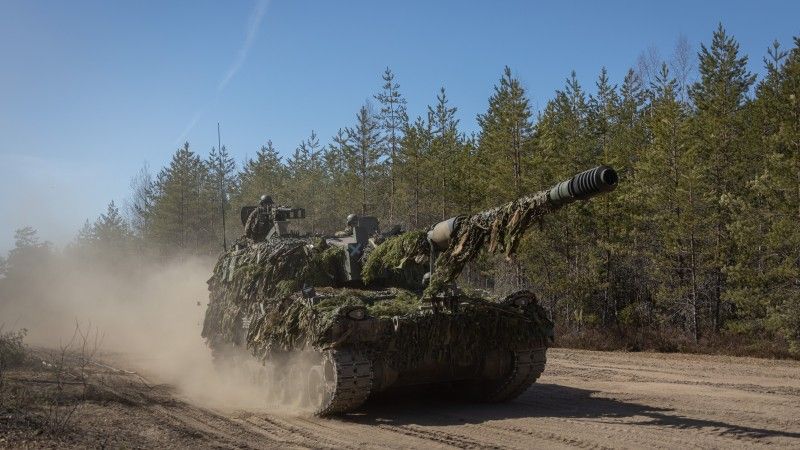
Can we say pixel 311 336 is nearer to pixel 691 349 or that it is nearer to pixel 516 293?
pixel 516 293

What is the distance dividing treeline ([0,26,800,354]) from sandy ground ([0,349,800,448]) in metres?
5.40

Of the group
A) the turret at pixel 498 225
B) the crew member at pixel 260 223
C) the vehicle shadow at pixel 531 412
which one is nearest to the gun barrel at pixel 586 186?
the turret at pixel 498 225

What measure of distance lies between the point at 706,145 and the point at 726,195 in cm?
264

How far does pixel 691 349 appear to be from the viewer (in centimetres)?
1811

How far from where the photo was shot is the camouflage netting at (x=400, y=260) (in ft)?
29.8

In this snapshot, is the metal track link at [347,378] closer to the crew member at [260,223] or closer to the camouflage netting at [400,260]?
the camouflage netting at [400,260]

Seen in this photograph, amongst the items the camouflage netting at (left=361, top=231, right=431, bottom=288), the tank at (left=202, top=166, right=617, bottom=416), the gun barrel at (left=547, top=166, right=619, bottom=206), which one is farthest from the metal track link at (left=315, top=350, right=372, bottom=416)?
the gun barrel at (left=547, top=166, right=619, bottom=206)

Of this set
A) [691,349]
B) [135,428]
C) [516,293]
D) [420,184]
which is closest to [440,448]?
[516,293]

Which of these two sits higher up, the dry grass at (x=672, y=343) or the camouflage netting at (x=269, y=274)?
the camouflage netting at (x=269, y=274)

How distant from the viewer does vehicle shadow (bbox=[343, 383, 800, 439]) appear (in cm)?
825

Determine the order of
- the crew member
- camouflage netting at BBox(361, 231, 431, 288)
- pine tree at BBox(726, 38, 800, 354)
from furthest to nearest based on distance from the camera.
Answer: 1. pine tree at BBox(726, 38, 800, 354)
2. the crew member
3. camouflage netting at BBox(361, 231, 431, 288)

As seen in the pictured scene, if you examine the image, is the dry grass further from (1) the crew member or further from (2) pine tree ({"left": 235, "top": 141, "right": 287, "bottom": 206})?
(2) pine tree ({"left": 235, "top": 141, "right": 287, "bottom": 206})

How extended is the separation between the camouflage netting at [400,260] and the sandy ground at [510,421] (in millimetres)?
1880

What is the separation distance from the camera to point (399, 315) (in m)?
8.80
